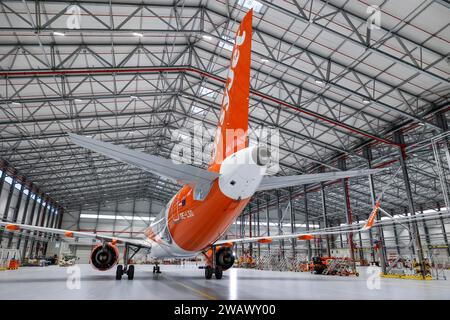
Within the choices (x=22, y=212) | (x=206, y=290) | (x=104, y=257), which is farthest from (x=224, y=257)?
(x=22, y=212)

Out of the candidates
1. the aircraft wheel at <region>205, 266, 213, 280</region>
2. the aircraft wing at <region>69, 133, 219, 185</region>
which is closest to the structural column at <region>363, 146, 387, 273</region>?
the aircraft wheel at <region>205, 266, 213, 280</region>

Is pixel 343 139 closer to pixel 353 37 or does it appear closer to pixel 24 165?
pixel 353 37

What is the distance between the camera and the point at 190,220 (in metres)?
7.11

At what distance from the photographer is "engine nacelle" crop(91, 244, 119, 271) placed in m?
11.4

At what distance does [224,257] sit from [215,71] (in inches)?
486

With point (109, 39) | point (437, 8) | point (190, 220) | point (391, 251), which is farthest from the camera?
point (391, 251)

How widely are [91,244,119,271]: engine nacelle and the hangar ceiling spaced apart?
986 centimetres

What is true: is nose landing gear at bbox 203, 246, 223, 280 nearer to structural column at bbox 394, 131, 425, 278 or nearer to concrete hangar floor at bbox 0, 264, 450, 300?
concrete hangar floor at bbox 0, 264, 450, 300

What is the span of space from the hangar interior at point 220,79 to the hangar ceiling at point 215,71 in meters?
0.08

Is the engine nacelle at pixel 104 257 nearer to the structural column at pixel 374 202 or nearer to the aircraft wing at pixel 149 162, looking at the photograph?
the aircraft wing at pixel 149 162
